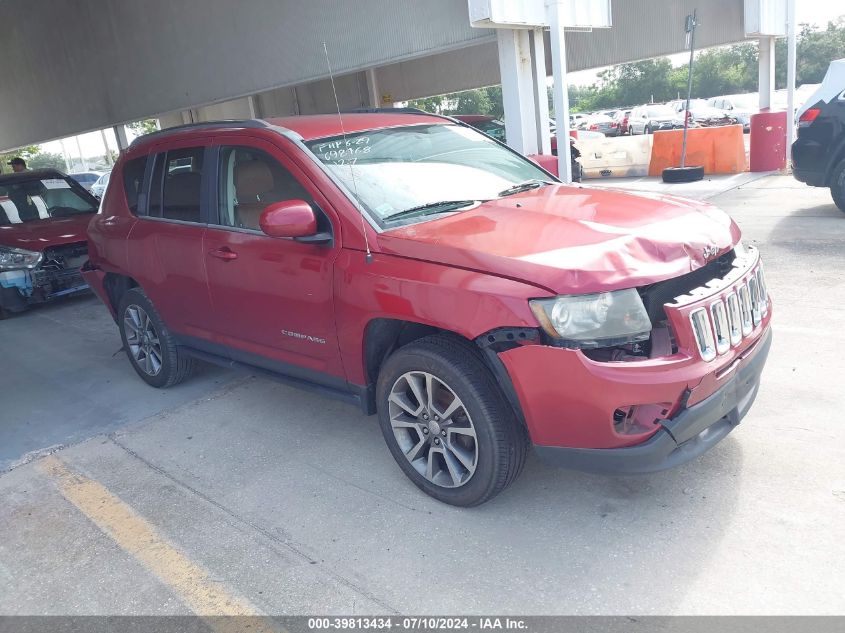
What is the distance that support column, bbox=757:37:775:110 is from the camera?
562 inches

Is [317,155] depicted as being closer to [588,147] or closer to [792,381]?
[792,381]

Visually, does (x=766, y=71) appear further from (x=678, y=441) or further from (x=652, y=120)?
(x=652, y=120)

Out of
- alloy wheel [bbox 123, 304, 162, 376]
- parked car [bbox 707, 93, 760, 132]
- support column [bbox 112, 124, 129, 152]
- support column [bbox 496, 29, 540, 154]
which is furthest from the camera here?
parked car [bbox 707, 93, 760, 132]

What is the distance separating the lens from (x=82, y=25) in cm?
1772

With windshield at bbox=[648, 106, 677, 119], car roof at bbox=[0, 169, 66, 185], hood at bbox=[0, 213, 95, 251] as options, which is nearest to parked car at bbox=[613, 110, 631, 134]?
windshield at bbox=[648, 106, 677, 119]

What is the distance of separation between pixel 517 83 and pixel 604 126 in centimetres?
2371

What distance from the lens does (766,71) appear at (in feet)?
47.3

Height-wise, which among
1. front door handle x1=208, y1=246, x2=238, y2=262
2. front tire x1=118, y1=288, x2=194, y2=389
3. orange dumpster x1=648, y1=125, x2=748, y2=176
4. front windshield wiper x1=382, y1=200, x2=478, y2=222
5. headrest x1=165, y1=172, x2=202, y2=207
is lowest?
orange dumpster x1=648, y1=125, x2=748, y2=176

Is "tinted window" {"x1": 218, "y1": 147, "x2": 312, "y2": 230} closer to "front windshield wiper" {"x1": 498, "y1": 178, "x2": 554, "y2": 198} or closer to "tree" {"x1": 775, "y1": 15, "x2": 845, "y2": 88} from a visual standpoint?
"front windshield wiper" {"x1": 498, "y1": 178, "x2": 554, "y2": 198}

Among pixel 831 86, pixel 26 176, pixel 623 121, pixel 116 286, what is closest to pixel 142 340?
pixel 116 286

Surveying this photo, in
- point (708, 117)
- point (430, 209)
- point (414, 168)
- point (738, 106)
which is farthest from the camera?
point (738, 106)

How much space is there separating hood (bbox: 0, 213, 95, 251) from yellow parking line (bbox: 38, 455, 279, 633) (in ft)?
15.5

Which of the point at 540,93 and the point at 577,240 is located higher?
the point at 540,93

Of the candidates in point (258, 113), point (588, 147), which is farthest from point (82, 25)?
point (588, 147)
